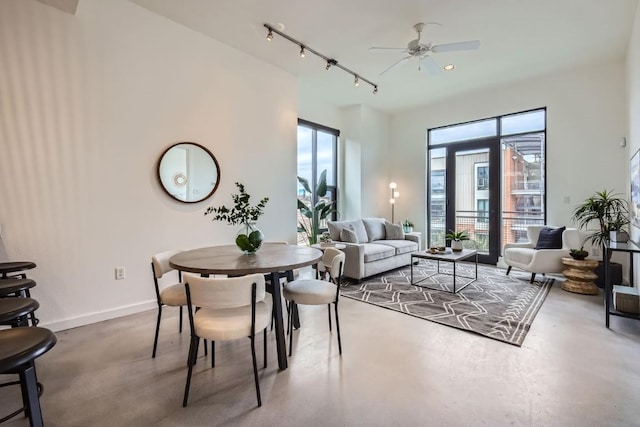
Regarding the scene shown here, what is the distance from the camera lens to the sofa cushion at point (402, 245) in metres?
5.04

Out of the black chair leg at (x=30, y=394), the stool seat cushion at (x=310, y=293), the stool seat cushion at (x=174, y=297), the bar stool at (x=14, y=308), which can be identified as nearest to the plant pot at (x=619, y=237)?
the stool seat cushion at (x=310, y=293)

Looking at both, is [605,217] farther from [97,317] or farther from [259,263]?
[97,317]

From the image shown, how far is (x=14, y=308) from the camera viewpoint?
156 centimetres

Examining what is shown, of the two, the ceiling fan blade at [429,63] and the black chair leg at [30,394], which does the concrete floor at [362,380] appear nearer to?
the black chair leg at [30,394]

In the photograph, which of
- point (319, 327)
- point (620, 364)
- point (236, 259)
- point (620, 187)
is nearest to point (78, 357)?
point (236, 259)

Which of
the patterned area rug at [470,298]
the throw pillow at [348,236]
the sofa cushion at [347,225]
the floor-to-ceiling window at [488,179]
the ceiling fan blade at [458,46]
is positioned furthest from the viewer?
the floor-to-ceiling window at [488,179]

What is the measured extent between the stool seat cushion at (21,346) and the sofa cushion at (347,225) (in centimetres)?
395

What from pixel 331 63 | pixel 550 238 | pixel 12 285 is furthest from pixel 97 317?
pixel 550 238

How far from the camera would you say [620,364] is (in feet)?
7.04

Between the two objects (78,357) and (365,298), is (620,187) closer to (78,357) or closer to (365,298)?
(365,298)

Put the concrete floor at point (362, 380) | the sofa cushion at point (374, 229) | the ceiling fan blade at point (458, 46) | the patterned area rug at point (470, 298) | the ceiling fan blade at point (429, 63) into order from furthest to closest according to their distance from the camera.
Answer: the sofa cushion at point (374, 229), the ceiling fan blade at point (429, 63), the ceiling fan blade at point (458, 46), the patterned area rug at point (470, 298), the concrete floor at point (362, 380)

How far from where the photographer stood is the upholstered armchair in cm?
421

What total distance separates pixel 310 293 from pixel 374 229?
11.2ft

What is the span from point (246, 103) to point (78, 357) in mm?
3280
